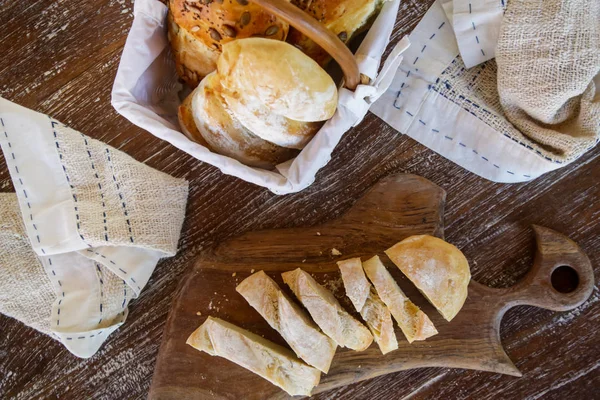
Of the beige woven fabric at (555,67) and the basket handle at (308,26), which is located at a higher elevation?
the basket handle at (308,26)

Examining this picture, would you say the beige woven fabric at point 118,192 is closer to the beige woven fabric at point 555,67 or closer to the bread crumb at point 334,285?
the bread crumb at point 334,285

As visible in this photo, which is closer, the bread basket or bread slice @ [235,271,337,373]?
the bread basket

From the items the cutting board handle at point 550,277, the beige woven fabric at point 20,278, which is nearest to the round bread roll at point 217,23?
the beige woven fabric at point 20,278

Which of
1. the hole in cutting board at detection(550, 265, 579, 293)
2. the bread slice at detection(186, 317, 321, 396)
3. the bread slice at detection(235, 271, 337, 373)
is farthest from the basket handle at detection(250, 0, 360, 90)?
the hole in cutting board at detection(550, 265, 579, 293)

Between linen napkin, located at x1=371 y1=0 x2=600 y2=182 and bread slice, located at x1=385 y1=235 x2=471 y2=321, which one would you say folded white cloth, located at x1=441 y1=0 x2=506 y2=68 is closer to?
linen napkin, located at x1=371 y1=0 x2=600 y2=182

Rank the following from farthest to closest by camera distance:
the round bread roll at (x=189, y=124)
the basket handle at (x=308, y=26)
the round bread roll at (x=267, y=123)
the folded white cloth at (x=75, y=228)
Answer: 1. the folded white cloth at (x=75, y=228)
2. the round bread roll at (x=189, y=124)
3. the round bread roll at (x=267, y=123)
4. the basket handle at (x=308, y=26)
